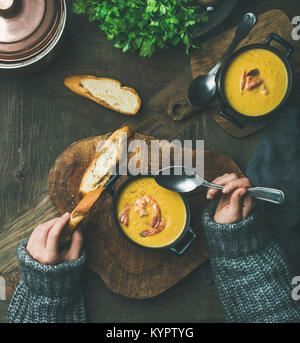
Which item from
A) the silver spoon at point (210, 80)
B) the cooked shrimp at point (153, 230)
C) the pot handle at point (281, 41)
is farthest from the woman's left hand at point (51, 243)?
the pot handle at point (281, 41)

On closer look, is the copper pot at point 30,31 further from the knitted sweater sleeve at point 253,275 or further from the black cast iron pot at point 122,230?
the knitted sweater sleeve at point 253,275

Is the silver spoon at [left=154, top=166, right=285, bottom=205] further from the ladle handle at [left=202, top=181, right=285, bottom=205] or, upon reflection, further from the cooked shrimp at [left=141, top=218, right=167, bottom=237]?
the cooked shrimp at [left=141, top=218, right=167, bottom=237]

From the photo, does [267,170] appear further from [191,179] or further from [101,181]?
[101,181]

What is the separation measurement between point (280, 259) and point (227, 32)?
112cm

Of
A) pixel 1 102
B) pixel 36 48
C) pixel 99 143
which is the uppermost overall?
pixel 36 48

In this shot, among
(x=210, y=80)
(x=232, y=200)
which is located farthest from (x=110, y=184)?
(x=210, y=80)

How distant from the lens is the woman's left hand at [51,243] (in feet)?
4.83

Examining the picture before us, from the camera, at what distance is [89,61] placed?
1567 mm

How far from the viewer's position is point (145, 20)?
141cm

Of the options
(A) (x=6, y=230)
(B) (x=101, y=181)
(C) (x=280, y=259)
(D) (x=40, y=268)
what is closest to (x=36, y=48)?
(B) (x=101, y=181)

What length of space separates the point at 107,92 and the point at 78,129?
23 cm

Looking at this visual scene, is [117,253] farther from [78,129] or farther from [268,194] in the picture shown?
[268,194]

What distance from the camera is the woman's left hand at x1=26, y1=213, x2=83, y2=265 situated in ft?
4.83

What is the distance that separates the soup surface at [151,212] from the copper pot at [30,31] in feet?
2.33
